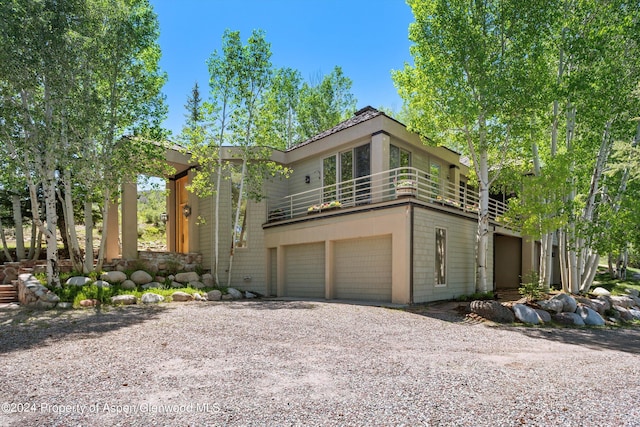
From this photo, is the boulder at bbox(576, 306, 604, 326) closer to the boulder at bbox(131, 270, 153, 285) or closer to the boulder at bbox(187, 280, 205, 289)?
the boulder at bbox(187, 280, 205, 289)

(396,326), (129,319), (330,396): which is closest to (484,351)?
(396,326)

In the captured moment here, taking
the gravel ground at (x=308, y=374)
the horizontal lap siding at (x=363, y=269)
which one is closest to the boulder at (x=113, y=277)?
the gravel ground at (x=308, y=374)

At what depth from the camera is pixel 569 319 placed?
8938 mm

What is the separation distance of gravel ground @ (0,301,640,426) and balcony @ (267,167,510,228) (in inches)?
178

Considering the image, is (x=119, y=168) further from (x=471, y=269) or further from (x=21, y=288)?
(x=471, y=269)

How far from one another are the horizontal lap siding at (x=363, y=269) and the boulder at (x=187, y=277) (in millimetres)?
5138

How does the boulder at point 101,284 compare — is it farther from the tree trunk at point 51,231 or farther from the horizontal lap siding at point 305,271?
the horizontal lap siding at point 305,271

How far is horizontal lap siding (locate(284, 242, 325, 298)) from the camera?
13.6 metres

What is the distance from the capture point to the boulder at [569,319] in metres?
8.90

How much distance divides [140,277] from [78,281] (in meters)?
1.86

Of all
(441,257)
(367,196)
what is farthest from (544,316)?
(367,196)

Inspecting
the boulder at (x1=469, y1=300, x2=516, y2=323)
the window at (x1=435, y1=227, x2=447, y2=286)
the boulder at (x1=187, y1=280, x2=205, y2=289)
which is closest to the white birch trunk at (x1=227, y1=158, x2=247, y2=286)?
the boulder at (x1=187, y1=280, x2=205, y2=289)

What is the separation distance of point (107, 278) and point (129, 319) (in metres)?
4.63

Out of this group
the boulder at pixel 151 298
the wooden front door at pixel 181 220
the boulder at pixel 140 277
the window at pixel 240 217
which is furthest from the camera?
the wooden front door at pixel 181 220
